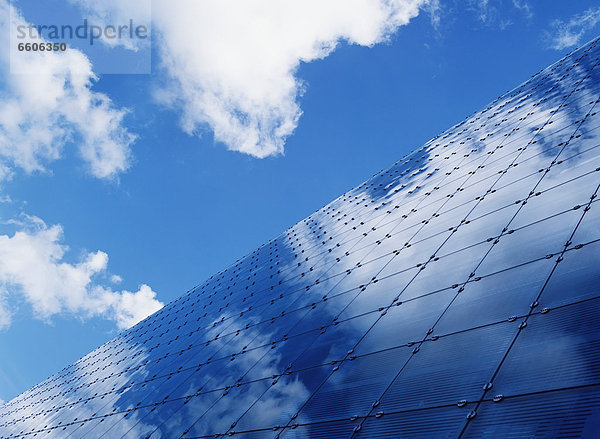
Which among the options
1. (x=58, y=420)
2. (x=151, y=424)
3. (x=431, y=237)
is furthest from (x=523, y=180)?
(x=58, y=420)

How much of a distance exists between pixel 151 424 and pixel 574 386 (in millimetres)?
12632

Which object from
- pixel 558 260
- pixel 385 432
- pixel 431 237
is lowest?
pixel 385 432

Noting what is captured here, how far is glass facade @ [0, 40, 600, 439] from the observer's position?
5.81 meters

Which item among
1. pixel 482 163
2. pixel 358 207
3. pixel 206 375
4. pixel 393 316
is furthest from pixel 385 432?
pixel 358 207

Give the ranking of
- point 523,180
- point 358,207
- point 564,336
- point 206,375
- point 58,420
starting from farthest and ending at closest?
point 358,207 → point 58,420 → point 206,375 → point 523,180 → point 564,336

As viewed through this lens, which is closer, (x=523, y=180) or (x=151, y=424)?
(x=523, y=180)

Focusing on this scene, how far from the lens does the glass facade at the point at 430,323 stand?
5.81 m

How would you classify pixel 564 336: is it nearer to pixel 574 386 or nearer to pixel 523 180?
pixel 574 386

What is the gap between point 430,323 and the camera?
8391 millimetres

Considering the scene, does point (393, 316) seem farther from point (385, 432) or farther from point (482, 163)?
point (482, 163)

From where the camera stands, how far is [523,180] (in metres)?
12.2

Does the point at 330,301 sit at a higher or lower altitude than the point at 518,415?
higher

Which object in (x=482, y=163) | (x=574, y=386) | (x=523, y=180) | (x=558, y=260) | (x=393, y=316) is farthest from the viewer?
(x=482, y=163)

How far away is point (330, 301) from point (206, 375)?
16.5 ft
